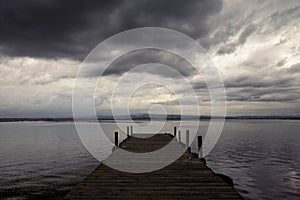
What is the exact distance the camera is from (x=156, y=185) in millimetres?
9453

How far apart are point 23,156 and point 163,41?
79.8 feet

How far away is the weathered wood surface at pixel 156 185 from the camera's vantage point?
8.20 meters

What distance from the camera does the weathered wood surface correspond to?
8.20 meters

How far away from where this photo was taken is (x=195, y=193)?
27.8 ft

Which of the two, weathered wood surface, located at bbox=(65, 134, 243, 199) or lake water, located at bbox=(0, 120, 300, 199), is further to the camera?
lake water, located at bbox=(0, 120, 300, 199)

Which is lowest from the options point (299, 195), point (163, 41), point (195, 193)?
point (299, 195)

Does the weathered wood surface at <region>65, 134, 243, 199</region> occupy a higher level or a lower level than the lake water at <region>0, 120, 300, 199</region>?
higher

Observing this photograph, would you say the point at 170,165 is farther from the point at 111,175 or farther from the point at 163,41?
the point at 163,41

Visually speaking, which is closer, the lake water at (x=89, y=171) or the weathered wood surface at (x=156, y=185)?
the weathered wood surface at (x=156, y=185)

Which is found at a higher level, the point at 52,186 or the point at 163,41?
the point at 163,41

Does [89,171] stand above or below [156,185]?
below

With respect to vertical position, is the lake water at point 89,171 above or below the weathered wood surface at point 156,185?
below

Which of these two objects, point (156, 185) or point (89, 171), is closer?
point (156, 185)

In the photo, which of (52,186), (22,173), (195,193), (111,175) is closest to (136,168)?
(111,175)
